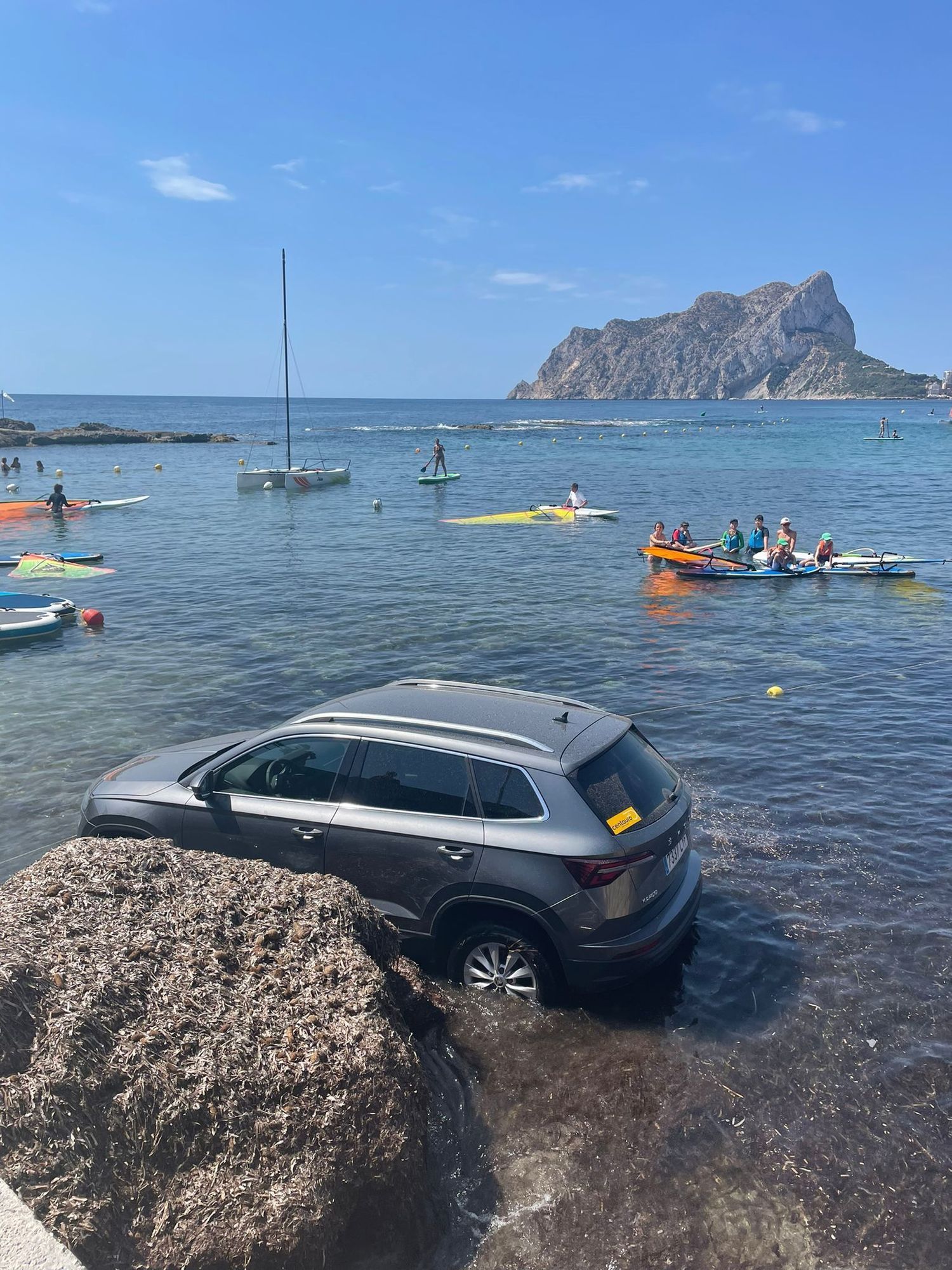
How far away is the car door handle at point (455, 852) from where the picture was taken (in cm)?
645

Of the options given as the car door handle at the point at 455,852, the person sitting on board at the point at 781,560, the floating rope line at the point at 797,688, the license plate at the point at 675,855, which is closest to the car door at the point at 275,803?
the car door handle at the point at 455,852

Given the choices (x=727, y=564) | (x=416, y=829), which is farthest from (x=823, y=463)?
(x=416, y=829)

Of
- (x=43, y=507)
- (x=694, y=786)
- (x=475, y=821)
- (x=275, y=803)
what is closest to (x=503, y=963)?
(x=475, y=821)

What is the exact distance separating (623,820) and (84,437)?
3760 inches

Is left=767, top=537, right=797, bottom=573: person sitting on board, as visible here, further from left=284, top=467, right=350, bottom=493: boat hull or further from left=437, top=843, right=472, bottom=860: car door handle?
left=284, top=467, right=350, bottom=493: boat hull

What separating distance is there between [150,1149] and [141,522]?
122 feet

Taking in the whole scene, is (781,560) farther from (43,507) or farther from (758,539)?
(43,507)

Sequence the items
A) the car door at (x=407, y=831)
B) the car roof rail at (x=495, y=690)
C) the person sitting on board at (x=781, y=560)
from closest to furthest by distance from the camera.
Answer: the car door at (x=407, y=831) → the car roof rail at (x=495, y=690) → the person sitting on board at (x=781, y=560)

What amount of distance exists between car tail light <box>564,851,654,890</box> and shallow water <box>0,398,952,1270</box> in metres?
1.17

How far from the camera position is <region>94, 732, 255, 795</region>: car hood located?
25.7 ft

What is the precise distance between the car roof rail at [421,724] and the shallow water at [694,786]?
1913 millimetres

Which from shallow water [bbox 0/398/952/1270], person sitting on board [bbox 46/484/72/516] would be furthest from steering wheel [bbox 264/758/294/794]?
person sitting on board [bbox 46/484/72/516]

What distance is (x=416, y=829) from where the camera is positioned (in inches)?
263

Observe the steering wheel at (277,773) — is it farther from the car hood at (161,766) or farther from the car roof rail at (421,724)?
the car hood at (161,766)
